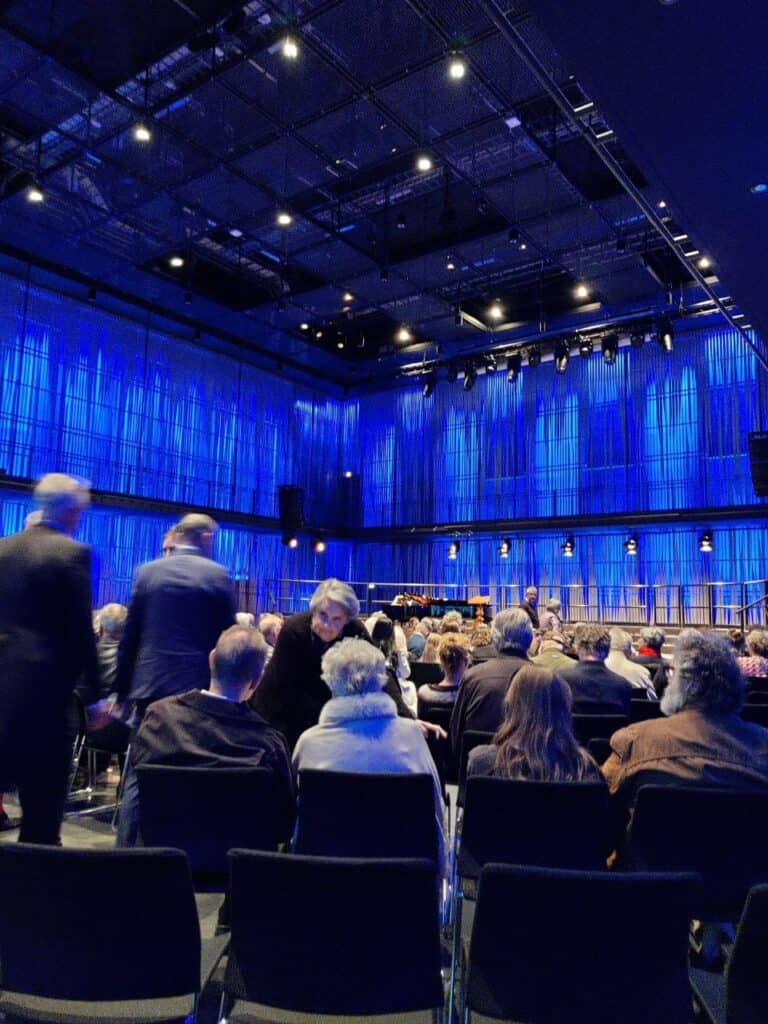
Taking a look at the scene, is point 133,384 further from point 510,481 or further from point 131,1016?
point 131,1016

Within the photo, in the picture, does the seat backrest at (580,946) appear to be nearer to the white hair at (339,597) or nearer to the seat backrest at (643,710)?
the white hair at (339,597)

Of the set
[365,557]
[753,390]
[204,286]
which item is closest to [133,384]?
[204,286]

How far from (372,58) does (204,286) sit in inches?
326

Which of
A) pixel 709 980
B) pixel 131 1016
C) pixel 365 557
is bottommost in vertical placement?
pixel 709 980

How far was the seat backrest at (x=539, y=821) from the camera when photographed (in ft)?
9.68

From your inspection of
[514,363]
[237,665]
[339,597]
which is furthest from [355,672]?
[514,363]

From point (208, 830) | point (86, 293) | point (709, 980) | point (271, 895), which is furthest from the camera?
point (86, 293)

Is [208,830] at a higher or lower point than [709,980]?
higher

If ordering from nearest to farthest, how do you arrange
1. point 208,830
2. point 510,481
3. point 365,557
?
point 208,830 → point 510,481 → point 365,557

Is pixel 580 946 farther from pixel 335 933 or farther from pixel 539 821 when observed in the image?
pixel 539 821

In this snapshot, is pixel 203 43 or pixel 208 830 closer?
pixel 208 830

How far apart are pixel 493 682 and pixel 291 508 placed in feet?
50.3

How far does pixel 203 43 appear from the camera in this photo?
9.02 m

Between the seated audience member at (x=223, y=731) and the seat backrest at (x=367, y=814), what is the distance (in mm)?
146
